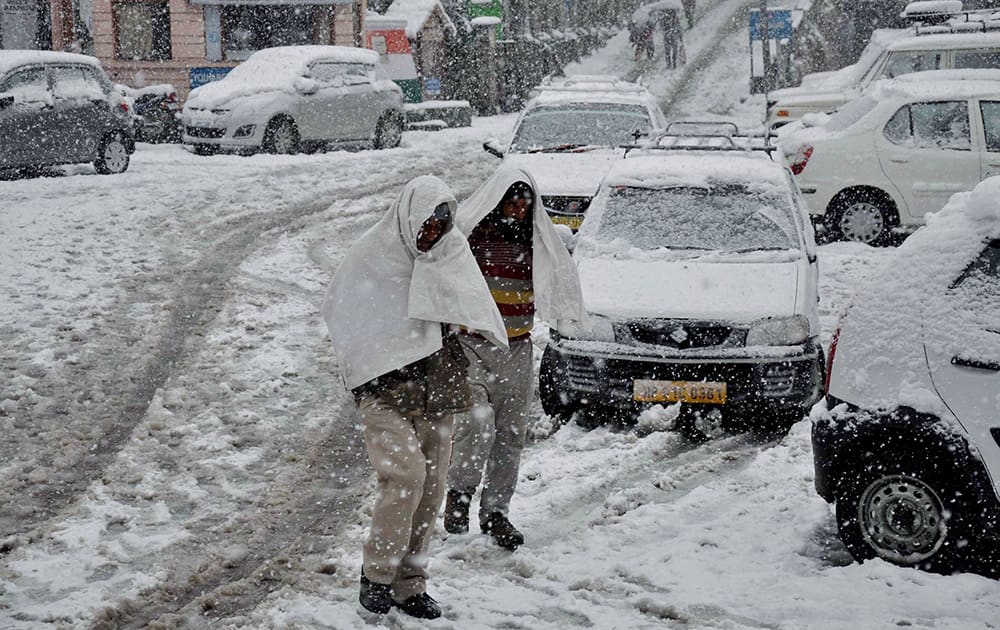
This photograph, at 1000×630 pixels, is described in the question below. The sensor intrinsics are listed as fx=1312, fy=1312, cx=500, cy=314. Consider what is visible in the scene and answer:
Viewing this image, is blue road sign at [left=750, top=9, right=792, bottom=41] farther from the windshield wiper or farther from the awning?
the windshield wiper

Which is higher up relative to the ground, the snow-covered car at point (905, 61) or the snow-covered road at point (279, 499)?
the snow-covered car at point (905, 61)

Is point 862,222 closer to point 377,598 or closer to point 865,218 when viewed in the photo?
point 865,218

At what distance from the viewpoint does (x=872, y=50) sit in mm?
20984

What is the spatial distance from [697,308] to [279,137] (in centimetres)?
1426

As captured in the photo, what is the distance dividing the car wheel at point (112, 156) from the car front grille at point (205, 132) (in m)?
2.46

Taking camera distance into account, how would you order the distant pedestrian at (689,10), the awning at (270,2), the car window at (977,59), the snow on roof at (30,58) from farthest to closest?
1. the distant pedestrian at (689,10)
2. the awning at (270,2)
3. the car window at (977,59)
4. the snow on roof at (30,58)

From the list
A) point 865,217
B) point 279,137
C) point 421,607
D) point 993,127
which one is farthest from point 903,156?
point 279,137

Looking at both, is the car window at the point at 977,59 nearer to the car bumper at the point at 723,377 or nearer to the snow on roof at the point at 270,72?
the snow on roof at the point at 270,72

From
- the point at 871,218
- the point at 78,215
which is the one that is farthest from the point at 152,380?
the point at 871,218

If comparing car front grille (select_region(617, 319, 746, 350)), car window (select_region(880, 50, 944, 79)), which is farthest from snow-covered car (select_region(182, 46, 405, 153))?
car front grille (select_region(617, 319, 746, 350))

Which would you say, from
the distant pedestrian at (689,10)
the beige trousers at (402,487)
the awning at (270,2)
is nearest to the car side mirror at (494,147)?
the beige trousers at (402,487)

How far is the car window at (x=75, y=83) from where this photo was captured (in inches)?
691

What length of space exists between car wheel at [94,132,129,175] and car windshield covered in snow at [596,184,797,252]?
435 inches

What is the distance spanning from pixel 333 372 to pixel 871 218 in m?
7.14
